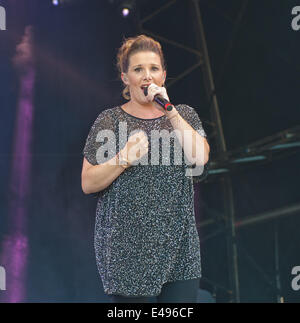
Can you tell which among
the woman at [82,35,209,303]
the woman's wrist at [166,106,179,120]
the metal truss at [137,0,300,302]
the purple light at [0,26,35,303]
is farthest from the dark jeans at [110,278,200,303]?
the purple light at [0,26,35,303]

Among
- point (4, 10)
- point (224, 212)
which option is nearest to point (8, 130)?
point (4, 10)

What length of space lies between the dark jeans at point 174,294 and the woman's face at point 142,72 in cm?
53

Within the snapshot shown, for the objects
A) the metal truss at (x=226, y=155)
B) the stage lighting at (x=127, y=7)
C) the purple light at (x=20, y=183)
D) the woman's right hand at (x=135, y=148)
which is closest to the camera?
the woman's right hand at (x=135, y=148)

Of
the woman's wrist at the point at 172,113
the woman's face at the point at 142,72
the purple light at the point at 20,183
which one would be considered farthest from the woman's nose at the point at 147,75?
the purple light at the point at 20,183

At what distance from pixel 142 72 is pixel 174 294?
25.2 inches

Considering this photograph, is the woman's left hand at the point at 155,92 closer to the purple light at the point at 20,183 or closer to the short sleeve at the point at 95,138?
the short sleeve at the point at 95,138

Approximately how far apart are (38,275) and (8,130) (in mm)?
1177

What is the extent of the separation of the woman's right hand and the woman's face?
0.52ft

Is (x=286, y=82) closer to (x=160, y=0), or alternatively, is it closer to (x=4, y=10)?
(x=160, y=0)

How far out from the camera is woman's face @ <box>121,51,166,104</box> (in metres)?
1.36

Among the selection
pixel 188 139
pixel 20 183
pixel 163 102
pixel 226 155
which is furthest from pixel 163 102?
pixel 20 183

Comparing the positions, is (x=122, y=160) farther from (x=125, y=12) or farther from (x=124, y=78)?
(x=125, y=12)

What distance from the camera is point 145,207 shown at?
1262 mm

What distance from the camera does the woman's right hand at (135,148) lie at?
1.23 meters
